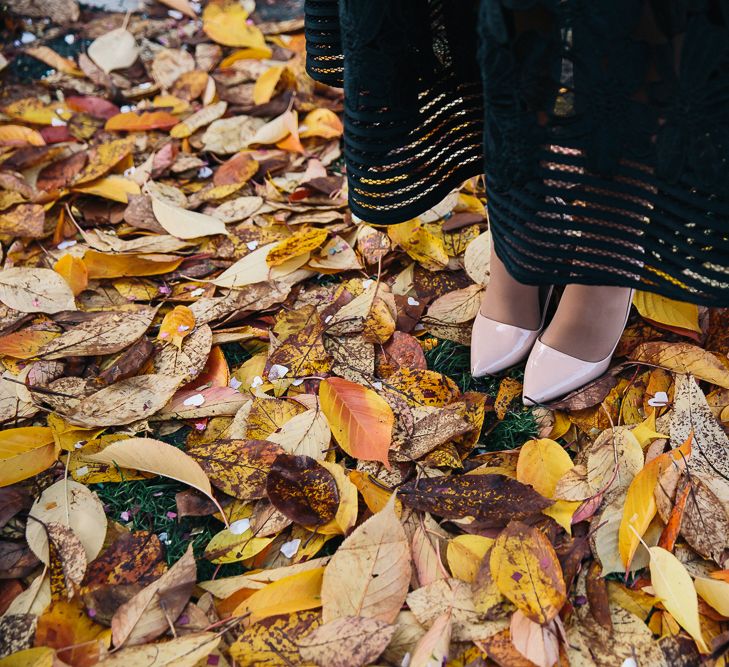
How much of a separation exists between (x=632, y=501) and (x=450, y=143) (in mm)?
510

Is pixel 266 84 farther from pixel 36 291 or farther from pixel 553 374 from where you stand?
pixel 553 374

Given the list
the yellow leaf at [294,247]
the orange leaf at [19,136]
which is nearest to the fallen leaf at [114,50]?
the orange leaf at [19,136]

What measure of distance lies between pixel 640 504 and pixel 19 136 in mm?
1468

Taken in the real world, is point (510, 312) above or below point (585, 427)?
above

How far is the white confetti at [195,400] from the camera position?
1.04 metres

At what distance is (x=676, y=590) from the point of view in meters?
0.77

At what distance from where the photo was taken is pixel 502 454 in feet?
3.15

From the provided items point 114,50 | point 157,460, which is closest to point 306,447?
point 157,460

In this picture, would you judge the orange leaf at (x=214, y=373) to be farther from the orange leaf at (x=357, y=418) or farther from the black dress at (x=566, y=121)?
the black dress at (x=566, y=121)

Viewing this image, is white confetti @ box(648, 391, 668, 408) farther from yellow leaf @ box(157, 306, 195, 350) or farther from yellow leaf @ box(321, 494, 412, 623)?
yellow leaf @ box(157, 306, 195, 350)

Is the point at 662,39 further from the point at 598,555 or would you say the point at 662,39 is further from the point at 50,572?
the point at 50,572

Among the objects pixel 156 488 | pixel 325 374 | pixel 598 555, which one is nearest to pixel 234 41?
pixel 325 374

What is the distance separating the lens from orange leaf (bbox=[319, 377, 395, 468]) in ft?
3.03

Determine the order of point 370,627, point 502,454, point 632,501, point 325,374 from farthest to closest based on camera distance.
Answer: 1. point 325,374
2. point 502,454
3. point 632,501
4. point 370,627
